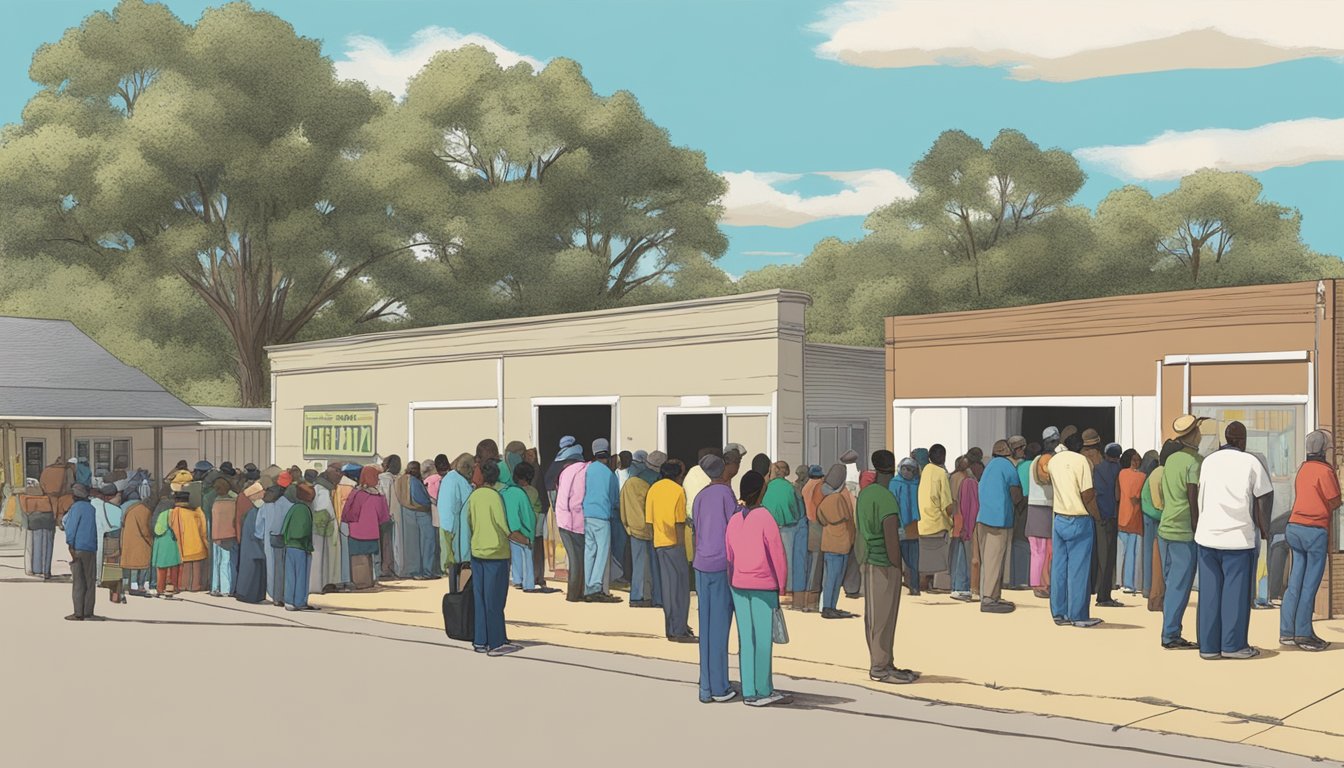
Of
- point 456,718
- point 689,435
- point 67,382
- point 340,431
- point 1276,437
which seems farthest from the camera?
point 67,382

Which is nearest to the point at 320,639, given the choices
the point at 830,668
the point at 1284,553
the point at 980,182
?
the point at 830,668

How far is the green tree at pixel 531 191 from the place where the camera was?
170 ft

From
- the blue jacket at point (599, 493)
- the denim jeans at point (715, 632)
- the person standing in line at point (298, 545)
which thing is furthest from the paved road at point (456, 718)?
the blue jacket at point (599, 493)

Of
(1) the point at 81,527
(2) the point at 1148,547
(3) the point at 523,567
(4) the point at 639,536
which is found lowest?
(3) the point at 523,567

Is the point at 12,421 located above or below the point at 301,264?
below

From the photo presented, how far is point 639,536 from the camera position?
15.3 m

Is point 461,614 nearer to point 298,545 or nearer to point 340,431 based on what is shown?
point 298,545

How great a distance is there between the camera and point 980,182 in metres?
68.2

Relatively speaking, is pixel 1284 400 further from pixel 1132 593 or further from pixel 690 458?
pixel 690 458

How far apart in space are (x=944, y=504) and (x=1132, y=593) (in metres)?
3.08

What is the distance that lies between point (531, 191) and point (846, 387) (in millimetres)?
33444

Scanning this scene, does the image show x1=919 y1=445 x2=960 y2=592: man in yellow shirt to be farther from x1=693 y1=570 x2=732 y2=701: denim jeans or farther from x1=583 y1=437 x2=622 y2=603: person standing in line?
x1=693 y1=570 x2=732 y2=701: denim jeans

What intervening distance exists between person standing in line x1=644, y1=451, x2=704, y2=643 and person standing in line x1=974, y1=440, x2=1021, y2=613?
368 centimetres

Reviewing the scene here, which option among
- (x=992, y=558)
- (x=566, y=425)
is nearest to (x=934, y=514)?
(x=992, y=558)
